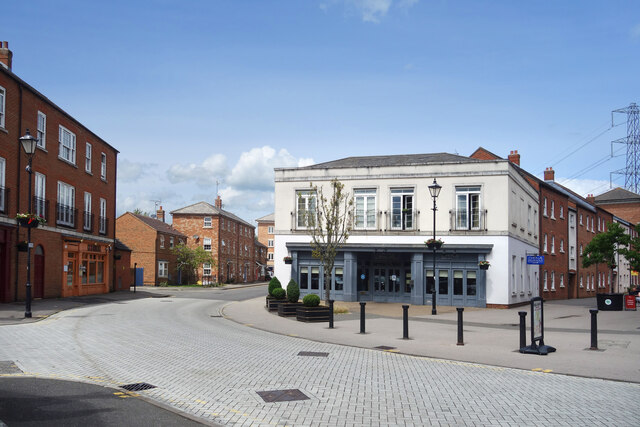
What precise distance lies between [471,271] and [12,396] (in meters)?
26.2

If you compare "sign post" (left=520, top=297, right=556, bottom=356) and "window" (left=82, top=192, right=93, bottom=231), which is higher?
"window" (left=82, top=192, right=93, bottom=231)

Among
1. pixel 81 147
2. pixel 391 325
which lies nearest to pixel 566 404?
pixel 391 325

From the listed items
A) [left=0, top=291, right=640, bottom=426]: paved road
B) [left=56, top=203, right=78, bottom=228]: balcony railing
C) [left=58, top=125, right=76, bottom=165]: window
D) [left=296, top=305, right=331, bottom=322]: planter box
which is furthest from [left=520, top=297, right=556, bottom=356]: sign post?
[left=58, top=125, right=76, bottom=165]: window

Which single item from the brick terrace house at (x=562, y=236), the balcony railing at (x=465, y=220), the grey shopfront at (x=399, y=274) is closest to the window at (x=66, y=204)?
the grey shopfront at (x=399, y=274)

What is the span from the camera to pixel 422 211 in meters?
31.8

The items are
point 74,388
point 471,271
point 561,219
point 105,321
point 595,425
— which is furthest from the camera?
point 561,219

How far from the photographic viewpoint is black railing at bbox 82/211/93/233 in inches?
1283

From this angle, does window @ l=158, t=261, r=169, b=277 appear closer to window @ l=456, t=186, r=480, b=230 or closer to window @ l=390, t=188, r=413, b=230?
window @ l=390, t=188, r=413, b=230

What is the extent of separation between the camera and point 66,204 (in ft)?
99.2

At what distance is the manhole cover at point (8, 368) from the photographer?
31.4 ft

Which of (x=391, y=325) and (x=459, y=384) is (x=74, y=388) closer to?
(x=459, y=384)

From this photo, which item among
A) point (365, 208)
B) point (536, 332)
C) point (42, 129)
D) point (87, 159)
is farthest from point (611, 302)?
point (87, 159)

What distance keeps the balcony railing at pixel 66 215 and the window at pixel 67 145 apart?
2.63m

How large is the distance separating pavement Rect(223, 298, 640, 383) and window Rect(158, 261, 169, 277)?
30.7m
